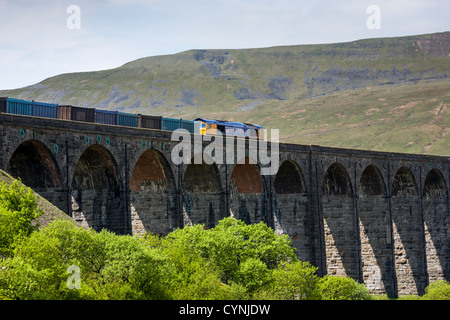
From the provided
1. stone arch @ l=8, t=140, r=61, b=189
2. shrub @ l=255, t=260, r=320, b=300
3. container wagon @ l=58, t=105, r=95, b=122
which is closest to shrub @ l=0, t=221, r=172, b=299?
shrub @ l=255, t=260, r=320, b=300

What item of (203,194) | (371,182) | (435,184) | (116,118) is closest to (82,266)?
(116,118)


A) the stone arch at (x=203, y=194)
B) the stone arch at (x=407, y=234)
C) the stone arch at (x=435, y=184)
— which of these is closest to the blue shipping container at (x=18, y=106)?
the stone arch at (x=203, y=194)

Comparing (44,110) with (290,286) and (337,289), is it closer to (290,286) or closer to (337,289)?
(290,286)

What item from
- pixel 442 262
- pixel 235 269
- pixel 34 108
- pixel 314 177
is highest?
pixel 34 108

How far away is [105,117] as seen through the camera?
40.1 metres

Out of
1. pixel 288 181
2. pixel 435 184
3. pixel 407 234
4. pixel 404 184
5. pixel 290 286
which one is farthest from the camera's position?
pixel 435 184

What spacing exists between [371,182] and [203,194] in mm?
21218

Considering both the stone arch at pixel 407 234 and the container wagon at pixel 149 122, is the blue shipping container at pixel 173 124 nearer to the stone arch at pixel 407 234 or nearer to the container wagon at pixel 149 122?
the container wagon at pixel 149 122

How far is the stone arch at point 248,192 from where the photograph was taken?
4803 centimetres

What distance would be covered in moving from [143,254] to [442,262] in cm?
4919
